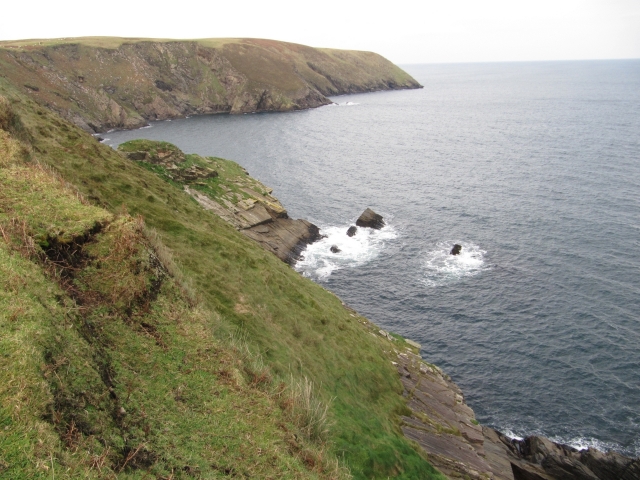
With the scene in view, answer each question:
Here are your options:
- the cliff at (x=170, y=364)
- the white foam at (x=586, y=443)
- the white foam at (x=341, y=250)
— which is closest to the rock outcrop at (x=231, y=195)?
the white foam at (x=341, y=250)

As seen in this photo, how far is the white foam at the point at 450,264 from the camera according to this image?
56.1 m

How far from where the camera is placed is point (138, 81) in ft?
543

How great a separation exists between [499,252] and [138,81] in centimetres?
15184

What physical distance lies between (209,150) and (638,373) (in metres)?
97.6

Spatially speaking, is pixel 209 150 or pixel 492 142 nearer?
pixel 209 150

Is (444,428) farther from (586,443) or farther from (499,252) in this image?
(499,252)

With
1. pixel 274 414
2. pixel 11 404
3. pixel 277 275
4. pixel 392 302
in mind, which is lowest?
pixel 392 302

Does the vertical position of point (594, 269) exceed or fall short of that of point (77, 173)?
it falls short

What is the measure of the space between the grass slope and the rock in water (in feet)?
152

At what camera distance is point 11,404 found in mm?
8859

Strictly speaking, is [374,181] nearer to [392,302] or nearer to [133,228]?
[392,302]

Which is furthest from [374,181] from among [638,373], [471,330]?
[638,373]

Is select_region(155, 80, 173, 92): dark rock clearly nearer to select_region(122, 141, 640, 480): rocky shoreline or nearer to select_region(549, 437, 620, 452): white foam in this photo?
select_region(122, 141, 640, 480): rocky shoreline

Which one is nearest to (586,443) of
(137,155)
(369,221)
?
(369,221)
